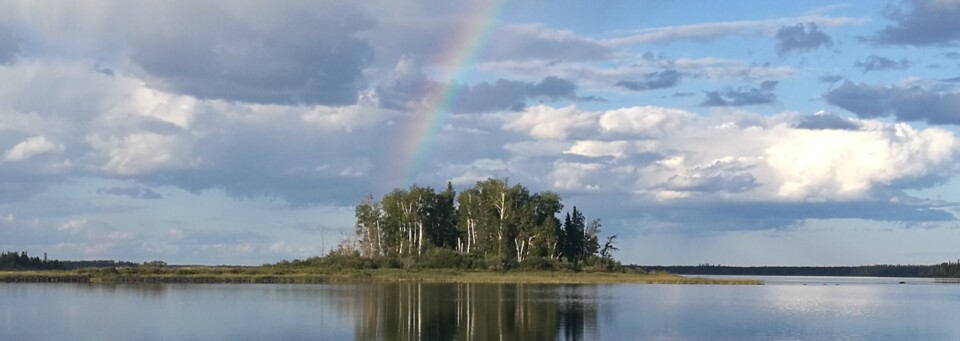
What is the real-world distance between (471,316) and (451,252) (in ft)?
240

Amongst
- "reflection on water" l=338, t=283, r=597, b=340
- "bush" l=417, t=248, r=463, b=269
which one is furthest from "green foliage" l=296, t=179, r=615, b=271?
"reflection on water" l=338, t=283, r=597, b=340

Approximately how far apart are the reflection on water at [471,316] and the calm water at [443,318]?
0.07 meters

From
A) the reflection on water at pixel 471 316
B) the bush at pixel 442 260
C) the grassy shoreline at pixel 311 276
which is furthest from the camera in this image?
the bush at pixel 442 260

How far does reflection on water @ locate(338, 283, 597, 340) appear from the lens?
50.0 metres

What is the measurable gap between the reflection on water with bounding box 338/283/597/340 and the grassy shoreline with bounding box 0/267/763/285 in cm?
3501

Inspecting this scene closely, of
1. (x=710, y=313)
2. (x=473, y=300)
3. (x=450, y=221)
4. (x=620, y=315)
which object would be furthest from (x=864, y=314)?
(x=450, y=221)

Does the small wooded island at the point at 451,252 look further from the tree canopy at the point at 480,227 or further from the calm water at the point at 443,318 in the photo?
the calm water at the point at 443,318

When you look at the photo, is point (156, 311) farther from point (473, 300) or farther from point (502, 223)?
point (502, 223)

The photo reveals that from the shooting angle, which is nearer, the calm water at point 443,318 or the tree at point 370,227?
the calm water at point 443,318

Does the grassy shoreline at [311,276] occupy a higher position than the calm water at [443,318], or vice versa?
the grassy shoreline at [311,276]

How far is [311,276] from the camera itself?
427 feet

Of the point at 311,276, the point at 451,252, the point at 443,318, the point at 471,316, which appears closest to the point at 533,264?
the point at 451,252

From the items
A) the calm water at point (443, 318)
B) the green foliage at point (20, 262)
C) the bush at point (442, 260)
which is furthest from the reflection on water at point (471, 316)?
the green foliage at point (20, 262)

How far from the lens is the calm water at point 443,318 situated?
5016 centimetres
